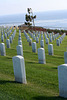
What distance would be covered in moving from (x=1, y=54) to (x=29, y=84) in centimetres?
653

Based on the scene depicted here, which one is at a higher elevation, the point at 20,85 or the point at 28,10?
the point at 28,10

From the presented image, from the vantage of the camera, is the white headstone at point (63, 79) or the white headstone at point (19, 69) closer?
the white headstone at point (63, 79)

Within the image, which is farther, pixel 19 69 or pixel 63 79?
pixel 19 69

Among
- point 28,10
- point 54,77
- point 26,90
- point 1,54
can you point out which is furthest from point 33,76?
point 28,10

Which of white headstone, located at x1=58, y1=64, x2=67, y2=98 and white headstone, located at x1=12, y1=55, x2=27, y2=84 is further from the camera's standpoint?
white headstone, located at x1=12, y1=55, x2=27, y2=84

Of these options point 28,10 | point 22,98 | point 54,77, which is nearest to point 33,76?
point 54,77

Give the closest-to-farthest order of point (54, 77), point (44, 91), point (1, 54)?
1. point (44, 91)
2. point (54, 77)
3. point (1, 54)

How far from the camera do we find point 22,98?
17.5ft

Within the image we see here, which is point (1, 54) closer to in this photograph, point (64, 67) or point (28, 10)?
point (64, 67)

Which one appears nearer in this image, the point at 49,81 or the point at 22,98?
the point at 22,98

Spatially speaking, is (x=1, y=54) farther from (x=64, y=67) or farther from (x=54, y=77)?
(x=64, y=67)

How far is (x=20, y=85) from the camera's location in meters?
6.28

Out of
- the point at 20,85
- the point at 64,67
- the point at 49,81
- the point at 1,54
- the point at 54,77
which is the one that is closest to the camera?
the point at 64,67

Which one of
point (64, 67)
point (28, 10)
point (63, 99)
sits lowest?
point (63, 99)
